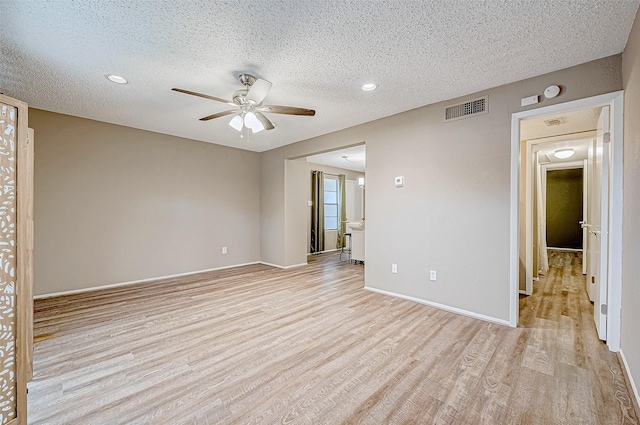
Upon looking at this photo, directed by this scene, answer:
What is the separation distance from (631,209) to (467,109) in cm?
172

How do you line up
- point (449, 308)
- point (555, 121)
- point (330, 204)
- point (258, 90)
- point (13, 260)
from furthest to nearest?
point (330, 204) < point (555, 121) < point (449, 308) < point (258, 90) < point (13, 260)

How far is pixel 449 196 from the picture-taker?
3.22 metres

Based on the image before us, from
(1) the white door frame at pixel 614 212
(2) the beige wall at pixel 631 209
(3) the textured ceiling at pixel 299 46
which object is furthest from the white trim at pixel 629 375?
(3) the textured ceiling at pixel 299 46

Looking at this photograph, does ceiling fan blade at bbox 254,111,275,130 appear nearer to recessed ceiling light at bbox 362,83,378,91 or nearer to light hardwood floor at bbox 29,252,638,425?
recessed ceiling light at bbox 362,83,378,91

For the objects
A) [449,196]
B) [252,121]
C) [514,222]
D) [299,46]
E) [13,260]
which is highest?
[299,46]

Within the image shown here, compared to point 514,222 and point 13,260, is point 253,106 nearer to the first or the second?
point 13,260

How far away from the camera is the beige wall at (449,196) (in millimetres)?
2809

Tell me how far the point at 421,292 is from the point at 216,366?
2516mm

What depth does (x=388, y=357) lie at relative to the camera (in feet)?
7.21

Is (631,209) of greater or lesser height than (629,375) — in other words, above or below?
above

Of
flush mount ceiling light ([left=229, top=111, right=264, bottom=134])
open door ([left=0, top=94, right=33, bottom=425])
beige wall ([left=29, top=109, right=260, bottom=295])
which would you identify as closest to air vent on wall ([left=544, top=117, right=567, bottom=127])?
flush mount ceiling light ([left=229, top=111, right=264, bottom=134])

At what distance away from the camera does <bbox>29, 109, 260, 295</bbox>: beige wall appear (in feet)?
12.2

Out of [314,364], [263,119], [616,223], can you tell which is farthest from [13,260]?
[616,223]

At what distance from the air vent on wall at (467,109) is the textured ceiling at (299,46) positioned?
139 millimetres
